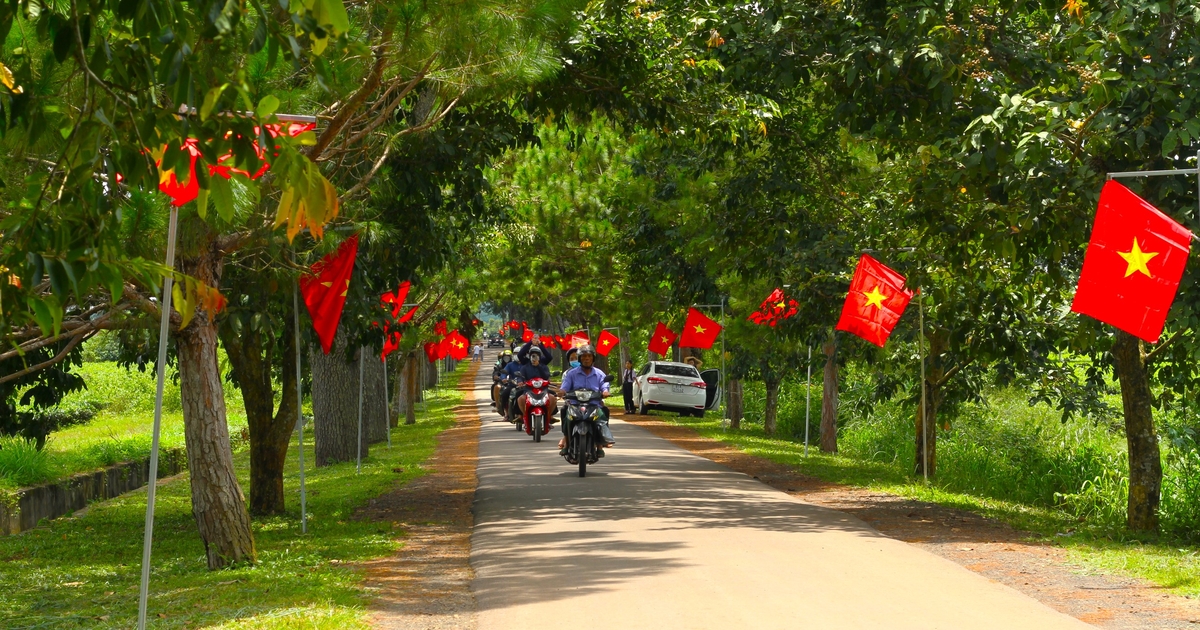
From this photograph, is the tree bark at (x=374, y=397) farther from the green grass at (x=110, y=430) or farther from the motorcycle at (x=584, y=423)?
the motorcycle at (x=584, y=423)

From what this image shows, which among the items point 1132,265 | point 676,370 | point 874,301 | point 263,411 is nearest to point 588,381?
point 874,301

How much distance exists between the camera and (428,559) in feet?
36.8

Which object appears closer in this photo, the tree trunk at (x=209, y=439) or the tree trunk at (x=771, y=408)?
the tree trunk at (x=209, y=439)

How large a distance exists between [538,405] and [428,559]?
14591mm

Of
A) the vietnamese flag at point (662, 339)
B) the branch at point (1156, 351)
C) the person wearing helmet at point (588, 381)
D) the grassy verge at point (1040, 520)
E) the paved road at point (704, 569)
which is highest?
the vietnamese flag at point (662, 339)

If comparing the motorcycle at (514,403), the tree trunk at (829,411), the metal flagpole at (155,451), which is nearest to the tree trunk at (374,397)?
the motorcycle at (514,403)

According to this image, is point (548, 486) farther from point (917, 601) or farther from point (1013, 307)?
point (917, 601)

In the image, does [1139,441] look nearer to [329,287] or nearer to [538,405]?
[329,287]

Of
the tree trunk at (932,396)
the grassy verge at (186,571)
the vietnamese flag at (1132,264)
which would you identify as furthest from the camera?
the tree trunk at (932,396)

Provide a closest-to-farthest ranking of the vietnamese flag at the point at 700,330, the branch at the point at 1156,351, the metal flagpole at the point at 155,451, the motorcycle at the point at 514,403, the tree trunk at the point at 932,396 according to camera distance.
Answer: the metal flagpole at the point at 155,451, the branch at the point at 1156,351, the tree trunk at the point at 932,396, the motorcycle at the point at 514,403, the vietnamese flag at the point at 700,330

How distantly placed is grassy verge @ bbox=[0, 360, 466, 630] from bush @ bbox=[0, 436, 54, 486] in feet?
2.83

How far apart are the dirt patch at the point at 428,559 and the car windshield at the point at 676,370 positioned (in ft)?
51.3

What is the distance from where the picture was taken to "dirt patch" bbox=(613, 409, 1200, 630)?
855 centimetres

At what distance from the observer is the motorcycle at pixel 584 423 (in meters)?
17.8
